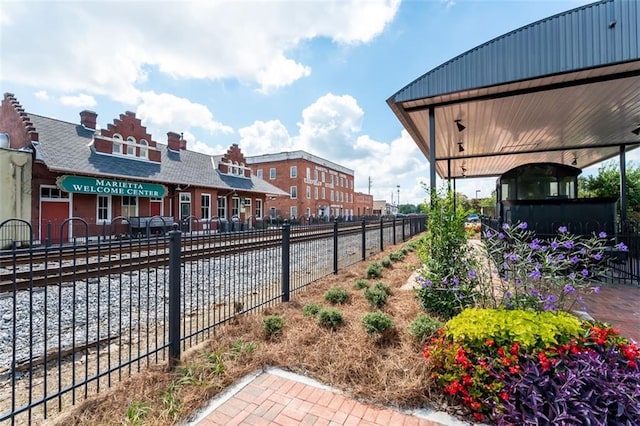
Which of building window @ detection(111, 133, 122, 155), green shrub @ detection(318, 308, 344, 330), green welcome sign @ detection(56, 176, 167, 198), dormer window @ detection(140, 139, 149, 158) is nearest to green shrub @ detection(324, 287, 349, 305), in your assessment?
green shrub @ detection(318, 308, 344, 330)

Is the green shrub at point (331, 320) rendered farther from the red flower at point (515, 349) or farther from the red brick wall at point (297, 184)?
the red brick wall at point (297, 184)

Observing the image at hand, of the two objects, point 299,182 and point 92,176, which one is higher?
point 299,182

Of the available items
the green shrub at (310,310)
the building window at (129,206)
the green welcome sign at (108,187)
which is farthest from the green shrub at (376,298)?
the building window at (129,206)

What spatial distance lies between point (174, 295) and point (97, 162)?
17738 millimetres

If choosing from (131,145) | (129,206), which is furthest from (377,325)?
(131,145)

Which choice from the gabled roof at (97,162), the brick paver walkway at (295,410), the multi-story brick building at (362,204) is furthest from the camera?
the multi-story brick building at (362,204)

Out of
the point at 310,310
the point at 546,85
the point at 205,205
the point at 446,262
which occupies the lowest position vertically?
the point at 310,310

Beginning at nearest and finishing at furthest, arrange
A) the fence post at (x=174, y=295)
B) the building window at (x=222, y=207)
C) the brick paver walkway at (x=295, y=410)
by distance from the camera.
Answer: the brick paver walkway at (x=295, y=410) → the fence post at (x=174, y=295) → the building window at (x=222, y=207)

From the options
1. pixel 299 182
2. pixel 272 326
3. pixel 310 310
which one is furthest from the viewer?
pixel 299 182

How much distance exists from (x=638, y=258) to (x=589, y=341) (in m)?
6.63

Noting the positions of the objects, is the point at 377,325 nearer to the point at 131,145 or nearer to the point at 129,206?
the point at 129,206

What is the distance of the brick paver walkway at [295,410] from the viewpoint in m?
2.52

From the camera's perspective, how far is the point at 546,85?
6.25 metres

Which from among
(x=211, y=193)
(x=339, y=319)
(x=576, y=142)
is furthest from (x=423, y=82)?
(x=211, y=193)
